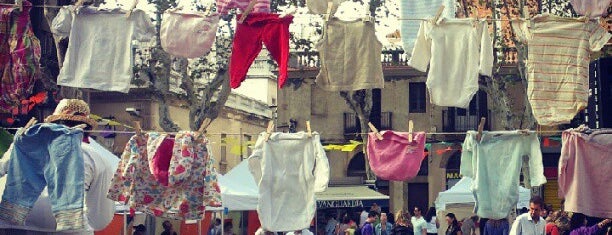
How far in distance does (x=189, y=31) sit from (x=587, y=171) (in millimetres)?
4637

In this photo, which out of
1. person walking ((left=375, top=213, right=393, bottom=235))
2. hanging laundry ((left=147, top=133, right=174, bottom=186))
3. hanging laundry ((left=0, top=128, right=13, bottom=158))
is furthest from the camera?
person walking ((left=375, top=213, right=393, bottom=235))

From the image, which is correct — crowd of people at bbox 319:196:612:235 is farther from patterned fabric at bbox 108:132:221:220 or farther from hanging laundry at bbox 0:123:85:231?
hanging laundry at bbox 0:123:85:231

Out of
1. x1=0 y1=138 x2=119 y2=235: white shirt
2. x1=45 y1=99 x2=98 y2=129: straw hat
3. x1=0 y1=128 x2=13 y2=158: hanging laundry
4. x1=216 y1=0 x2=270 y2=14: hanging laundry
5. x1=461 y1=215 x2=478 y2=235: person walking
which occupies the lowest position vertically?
x1=461 y1=215 x2=478 y2=235: person walking

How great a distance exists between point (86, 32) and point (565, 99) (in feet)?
17.4

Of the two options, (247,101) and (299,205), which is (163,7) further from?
(247,101)

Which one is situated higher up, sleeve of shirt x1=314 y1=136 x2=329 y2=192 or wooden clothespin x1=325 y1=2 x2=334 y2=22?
wooden clothespin x1=325 y1=2 x2=334 y2=22

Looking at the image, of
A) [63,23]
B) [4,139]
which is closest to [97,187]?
[63,23]

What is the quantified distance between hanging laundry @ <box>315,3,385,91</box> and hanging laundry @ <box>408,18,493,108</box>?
1.83 ft

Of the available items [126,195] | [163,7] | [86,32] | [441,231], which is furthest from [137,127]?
[441,231]

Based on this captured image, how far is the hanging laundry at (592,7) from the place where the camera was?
43.7 ft

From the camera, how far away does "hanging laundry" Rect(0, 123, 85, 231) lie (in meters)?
8.42

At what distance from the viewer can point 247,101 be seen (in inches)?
1945

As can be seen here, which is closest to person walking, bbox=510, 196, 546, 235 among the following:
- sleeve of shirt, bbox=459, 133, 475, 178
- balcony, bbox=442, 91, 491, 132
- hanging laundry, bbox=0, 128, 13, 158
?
sleeve of shirt, bbox=459, 133, 475, 178

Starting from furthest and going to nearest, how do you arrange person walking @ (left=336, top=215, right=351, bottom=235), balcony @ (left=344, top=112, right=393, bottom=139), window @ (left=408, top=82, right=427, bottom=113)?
window @ (left=408, top=82, right=427, bottom=113) < balcony @ (left=344, top=112, right=393, bottom=139) < person walking @ (left=336, top=215, right=351, bottom=235)
